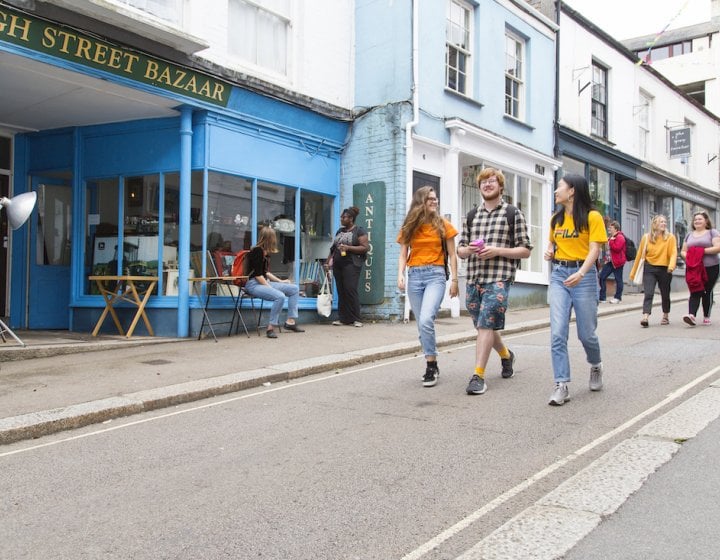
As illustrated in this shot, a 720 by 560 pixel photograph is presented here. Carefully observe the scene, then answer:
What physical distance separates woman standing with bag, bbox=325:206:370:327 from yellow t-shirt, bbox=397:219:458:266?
176 inches

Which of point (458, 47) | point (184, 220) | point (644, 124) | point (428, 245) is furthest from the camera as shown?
point (644, 124)

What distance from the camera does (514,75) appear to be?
15.6m

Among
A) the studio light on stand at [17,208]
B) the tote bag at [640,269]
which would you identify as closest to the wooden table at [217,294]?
the studio light on stand at [17,208]

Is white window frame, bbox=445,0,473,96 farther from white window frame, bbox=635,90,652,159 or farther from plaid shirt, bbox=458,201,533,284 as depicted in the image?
white window frame, bbox=635,90,652,159

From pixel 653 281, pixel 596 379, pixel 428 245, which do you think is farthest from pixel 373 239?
pixel 596 379

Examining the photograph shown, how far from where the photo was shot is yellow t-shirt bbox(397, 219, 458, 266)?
6504 millimetres

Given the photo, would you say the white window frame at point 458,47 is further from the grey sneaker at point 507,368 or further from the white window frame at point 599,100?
Answer: the grey sneaker at point 507,368

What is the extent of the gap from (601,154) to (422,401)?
15422 mm

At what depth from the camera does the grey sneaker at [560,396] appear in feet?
18.1

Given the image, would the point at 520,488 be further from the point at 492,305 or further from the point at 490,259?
the point at 490,259

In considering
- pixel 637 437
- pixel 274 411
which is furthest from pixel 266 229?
pixel 637 437

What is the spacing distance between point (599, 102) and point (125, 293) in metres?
14.7

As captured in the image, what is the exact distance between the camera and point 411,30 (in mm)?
12180

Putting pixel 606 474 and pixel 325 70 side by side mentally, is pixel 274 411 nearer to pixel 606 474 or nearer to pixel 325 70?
pixel 606 474
